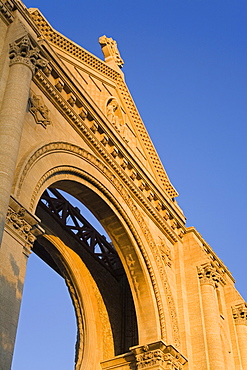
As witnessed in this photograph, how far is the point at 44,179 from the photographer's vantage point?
1211 cm

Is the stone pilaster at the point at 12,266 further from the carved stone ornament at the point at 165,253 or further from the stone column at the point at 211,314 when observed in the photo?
the stone column at the point at 211,314

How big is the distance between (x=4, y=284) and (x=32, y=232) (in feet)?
5.29

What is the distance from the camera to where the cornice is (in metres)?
19.3

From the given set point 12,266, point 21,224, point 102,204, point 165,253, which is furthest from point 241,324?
point 12,266

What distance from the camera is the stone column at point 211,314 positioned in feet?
51.5

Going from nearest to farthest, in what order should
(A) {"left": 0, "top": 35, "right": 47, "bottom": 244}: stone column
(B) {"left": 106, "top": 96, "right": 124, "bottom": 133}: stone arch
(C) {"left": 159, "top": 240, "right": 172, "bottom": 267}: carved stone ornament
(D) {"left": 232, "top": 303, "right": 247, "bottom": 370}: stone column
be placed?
(A) {"left": 0, "top": 35, "right": 47, "bottom": 244}: stone column → (C) {"left": 159, "top": 240, "right": 172, "bottom": 267}: carved stone ornament → (B) {"left": 106, "top": 96, "right": 124, "bottom": 133}: stone arch → (D) {"left": 232, "top": 303, "right": 247, "bottom": 370}: stone column

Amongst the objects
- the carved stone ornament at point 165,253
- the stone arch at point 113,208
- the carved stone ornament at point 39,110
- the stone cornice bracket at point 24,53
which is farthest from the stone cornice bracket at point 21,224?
the carved stone ornament at point 165,253

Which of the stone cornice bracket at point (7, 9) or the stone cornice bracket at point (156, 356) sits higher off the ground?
the stone cornice bracket at point (7, 9)

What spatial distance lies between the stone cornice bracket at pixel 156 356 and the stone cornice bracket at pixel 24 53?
7.76 meters

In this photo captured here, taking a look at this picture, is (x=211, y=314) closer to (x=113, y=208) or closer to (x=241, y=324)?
(x=241, y=324)

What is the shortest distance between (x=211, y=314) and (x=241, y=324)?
300 centimetres

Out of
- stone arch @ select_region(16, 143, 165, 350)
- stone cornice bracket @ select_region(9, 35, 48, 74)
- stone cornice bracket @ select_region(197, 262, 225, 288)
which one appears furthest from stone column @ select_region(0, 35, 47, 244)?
stone cornice bracket @ select_region(197, 262, 225, 288)

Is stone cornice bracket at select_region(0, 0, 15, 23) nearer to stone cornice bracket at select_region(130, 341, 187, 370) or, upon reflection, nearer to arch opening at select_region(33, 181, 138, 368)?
arch opening at select_region(33, 181, 138, 368)

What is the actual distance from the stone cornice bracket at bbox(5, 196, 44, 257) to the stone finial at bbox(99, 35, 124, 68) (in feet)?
38.4
